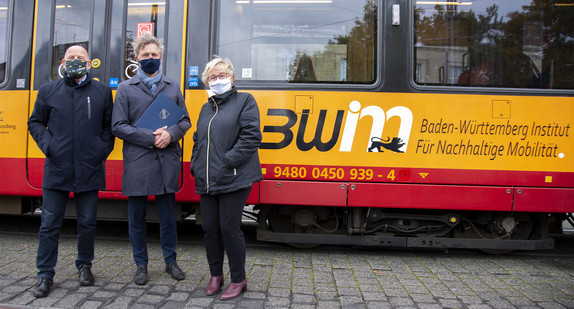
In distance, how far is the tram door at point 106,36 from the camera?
394 centimetres

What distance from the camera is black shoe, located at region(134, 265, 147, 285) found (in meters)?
3.19

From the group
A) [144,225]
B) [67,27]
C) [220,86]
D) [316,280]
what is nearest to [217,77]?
[220,86]

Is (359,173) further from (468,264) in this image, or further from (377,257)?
(468,264)

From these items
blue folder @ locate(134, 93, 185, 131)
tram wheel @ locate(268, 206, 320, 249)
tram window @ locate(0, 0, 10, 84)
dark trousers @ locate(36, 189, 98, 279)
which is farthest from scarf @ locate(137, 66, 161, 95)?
tram window @ locate(0, 0, 10, 84)

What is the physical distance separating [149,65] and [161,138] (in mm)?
618

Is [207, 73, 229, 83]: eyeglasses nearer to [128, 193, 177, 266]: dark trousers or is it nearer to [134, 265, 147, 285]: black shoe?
[128, 193, 177, 266]: dark trousers

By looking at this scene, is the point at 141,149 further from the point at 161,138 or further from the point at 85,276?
the point at 85,276

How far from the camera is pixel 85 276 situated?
3172 millimetres

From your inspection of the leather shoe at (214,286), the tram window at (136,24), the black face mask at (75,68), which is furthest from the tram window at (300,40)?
the leather shoe at (214,286)

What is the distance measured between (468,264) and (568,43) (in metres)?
2.37

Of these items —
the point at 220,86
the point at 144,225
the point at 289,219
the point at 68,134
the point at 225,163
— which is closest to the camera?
the point at 225,163

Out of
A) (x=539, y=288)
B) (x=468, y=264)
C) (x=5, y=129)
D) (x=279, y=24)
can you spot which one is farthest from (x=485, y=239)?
(x=5, y=129)

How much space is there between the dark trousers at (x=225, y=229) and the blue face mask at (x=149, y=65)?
1149 mm

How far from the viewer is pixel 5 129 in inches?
159
